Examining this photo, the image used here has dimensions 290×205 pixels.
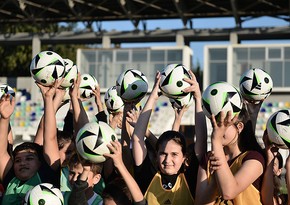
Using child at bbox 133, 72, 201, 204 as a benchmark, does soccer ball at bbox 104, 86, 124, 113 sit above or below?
above

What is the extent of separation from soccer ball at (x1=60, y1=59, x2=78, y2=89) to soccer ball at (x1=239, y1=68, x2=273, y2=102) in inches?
71.6

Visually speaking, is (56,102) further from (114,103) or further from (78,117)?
(114,103)

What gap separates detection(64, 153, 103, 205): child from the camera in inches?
156

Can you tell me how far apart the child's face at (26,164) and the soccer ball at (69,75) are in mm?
1097

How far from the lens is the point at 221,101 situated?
14.2ft

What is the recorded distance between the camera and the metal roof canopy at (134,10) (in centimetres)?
3541

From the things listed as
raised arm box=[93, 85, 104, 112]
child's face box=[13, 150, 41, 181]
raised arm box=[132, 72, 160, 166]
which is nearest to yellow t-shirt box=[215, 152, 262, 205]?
raised arm box=[132, 72, 160, 166]

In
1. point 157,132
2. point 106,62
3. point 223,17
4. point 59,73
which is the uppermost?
point 223,17

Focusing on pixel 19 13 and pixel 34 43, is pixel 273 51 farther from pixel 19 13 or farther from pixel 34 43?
pixel 19 13

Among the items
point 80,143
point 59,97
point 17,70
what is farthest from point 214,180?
point 17,70

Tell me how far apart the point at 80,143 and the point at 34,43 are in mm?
34409

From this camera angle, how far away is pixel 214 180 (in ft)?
13.0

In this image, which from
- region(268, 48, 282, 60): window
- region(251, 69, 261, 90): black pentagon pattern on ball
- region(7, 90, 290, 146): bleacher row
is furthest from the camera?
region(268, 48, 282, 60): window

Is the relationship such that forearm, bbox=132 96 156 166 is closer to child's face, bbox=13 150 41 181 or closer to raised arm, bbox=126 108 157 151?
raised arm, bbox=126 108 157 151
